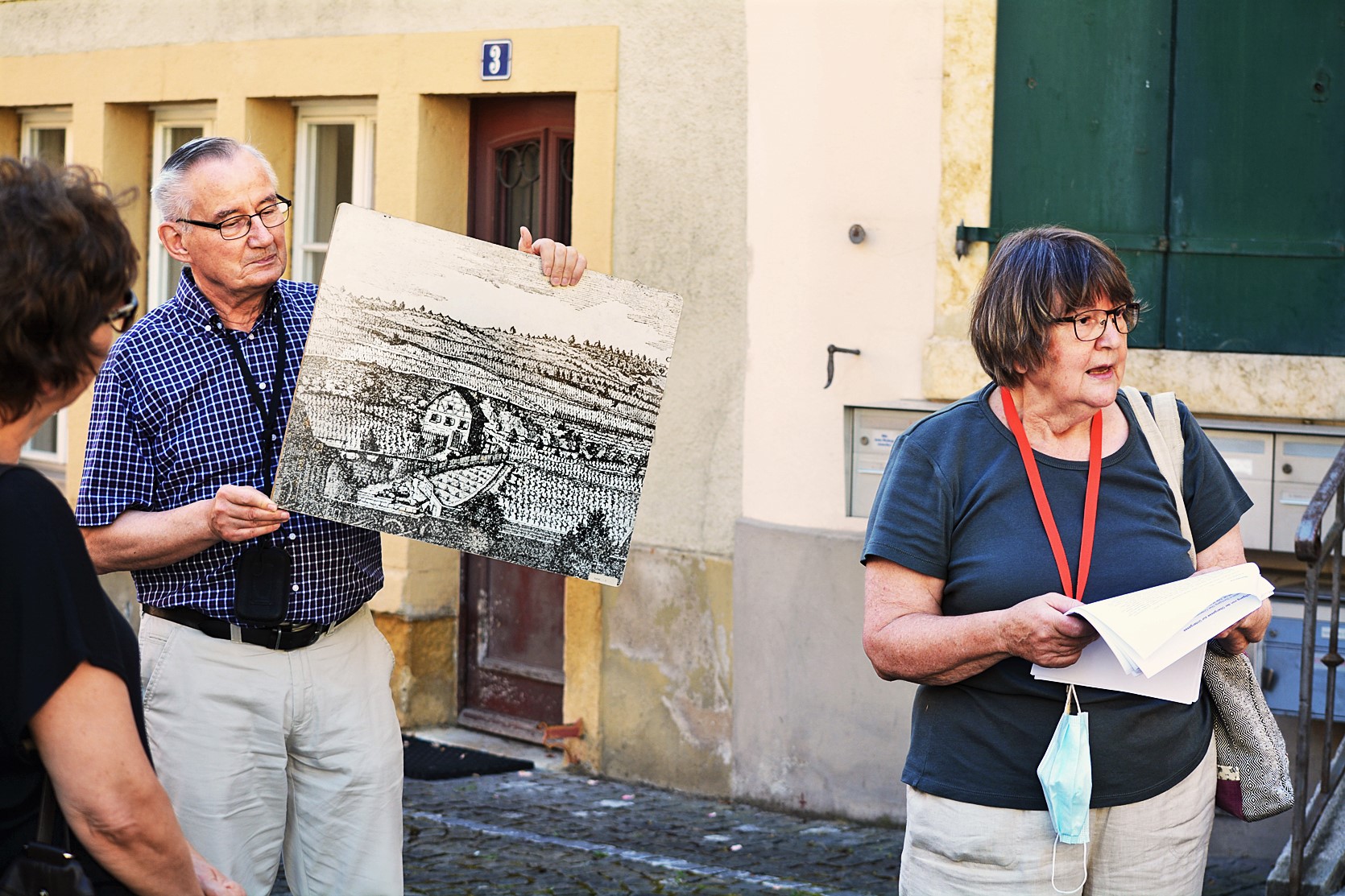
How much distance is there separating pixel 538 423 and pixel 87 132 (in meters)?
6.58

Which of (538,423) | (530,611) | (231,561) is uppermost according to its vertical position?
(538,423)

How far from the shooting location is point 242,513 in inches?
129

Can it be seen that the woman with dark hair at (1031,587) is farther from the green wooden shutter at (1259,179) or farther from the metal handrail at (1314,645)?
the green wooden shutter at (1259,179)

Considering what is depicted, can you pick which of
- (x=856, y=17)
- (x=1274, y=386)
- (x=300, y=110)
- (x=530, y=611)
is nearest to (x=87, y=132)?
(x=300, y=110)

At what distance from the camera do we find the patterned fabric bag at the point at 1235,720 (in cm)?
317

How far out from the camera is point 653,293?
145 inches

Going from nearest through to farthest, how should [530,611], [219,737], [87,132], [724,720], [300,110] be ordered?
[219,737] → [724,720] → [530,611] → [300,110] → [87,132]

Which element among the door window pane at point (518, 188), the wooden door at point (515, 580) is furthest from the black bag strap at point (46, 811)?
the door window pane at point (518, 188)

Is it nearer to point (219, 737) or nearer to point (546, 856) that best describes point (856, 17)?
point (546, 856)

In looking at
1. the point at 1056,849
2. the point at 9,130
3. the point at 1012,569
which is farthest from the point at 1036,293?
the point at 9,130

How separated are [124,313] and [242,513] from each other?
0.90 m

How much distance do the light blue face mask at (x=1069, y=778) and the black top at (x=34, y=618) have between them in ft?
5.07

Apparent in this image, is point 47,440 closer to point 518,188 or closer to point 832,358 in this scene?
point 518,188

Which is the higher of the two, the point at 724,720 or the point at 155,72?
the point at 155,72
